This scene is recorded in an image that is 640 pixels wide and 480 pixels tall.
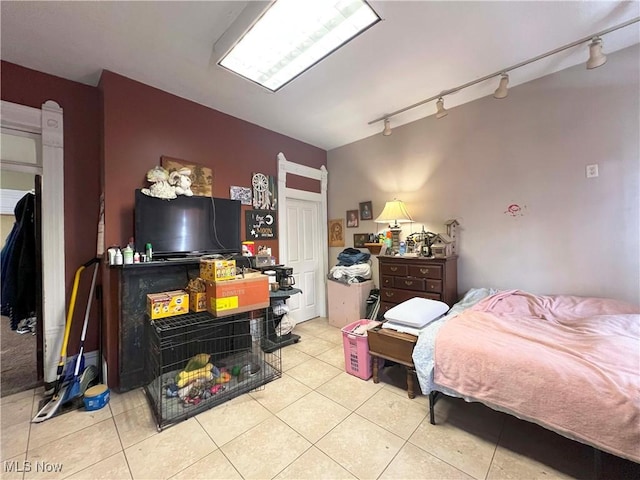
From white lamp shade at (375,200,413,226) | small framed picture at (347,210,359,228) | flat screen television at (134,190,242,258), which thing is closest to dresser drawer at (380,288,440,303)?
white lamp shade at (375,200,413,226)

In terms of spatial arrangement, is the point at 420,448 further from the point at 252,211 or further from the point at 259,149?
the point at 259,149

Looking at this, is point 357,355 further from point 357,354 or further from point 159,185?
point 159,185

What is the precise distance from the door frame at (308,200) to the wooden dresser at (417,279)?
1.36 meters

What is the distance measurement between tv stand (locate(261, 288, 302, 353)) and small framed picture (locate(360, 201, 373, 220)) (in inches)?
64.4

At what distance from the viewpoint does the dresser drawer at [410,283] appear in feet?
9.09

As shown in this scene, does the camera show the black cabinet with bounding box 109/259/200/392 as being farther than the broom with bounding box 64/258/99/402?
Yes

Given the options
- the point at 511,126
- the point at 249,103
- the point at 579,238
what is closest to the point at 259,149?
the point at 249,103

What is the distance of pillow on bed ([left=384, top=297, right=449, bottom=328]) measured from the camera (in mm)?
2014

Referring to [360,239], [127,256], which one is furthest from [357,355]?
[127,256]

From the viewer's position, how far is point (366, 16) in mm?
1656

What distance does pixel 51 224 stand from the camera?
2193 millimetres

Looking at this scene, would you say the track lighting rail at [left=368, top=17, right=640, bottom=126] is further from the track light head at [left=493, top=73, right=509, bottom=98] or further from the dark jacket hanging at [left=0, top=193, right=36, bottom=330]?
the dark jacket hanging at [left=0, top=193, right=36, bottom=330]

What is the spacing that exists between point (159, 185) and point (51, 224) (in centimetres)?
99

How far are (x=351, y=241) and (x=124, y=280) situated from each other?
9.64ft
